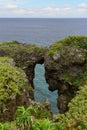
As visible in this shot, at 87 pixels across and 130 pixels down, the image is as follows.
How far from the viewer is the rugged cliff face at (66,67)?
57.3 metres

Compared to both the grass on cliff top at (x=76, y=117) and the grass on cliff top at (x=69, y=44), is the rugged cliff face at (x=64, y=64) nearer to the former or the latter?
the grass on cliff top at (x=69, y=44)

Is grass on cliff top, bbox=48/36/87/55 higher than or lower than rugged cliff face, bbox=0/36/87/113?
higher

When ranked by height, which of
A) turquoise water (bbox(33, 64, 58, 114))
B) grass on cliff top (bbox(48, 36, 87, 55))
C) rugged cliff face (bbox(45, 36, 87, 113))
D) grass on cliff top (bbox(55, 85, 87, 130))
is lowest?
turquoise water (bbox(33, 64, 58, 114))

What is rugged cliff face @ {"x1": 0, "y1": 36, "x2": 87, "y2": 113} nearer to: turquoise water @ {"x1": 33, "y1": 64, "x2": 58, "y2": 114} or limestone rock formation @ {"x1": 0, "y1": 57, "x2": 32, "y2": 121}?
turquoise water @ {"x1": 33, "y1": 64, "x2": 58, "y2": 114}

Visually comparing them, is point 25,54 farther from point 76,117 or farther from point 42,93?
point 76,117

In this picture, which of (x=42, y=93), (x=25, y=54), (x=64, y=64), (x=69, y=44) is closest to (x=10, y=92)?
(x=64, y=64)

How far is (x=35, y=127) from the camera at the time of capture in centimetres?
2545

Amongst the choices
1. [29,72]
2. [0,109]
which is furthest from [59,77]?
[0,109]

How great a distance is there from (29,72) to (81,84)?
1194cm

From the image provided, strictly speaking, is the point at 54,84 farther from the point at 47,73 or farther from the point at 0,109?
the point at 0,109

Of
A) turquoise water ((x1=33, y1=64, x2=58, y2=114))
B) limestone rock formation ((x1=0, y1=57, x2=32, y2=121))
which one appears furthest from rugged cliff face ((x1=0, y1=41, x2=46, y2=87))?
limestone rock formation ((x1=0, y1=57, x2=32, y2=121))

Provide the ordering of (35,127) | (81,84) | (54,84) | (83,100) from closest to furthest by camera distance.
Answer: (35,127)
(83,100)
(81,84)
(54,84)

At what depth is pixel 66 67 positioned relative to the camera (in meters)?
58.7

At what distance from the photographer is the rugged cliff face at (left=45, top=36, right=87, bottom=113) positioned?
57312 millimetres
